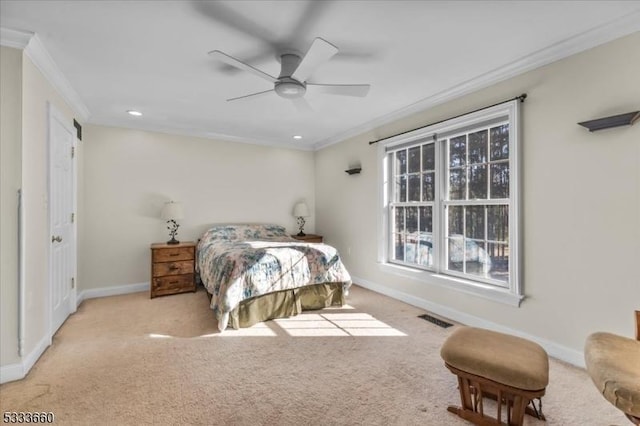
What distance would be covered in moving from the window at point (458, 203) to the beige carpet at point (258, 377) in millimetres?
743

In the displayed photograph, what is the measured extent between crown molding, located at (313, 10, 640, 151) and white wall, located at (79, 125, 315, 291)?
2.67 meters

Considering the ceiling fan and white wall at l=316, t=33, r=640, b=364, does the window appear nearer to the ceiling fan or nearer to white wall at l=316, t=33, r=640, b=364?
white wall at l=316, t=33, r=640, b=364

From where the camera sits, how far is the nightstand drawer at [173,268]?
4.07m

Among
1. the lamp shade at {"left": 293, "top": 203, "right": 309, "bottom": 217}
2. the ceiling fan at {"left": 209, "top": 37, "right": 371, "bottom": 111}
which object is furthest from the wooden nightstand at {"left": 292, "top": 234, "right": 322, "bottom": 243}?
the ceiling fan at {"left": 209, "top": 37, "right": 371, "bottom": 111}

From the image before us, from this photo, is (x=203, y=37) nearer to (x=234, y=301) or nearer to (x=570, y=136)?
(x=234, y=301)

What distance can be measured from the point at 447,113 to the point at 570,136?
4.01 feet

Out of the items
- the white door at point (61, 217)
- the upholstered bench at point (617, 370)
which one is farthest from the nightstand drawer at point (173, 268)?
the upholstered bench at point (617, 370)

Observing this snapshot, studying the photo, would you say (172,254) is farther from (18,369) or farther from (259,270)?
(18,369)

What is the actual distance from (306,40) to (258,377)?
2.51m

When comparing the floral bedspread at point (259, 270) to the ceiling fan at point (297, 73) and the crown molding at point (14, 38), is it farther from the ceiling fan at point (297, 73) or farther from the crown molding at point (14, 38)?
the crown molding at point (14, 38)

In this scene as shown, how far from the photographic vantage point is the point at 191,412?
1.78m

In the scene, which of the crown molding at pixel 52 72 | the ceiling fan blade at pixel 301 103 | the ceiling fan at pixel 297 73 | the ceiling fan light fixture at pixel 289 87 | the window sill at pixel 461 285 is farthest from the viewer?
the ceiling fan blade at pixel 301 103

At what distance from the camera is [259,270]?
316 cm

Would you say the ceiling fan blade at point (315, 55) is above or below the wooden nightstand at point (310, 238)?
above
